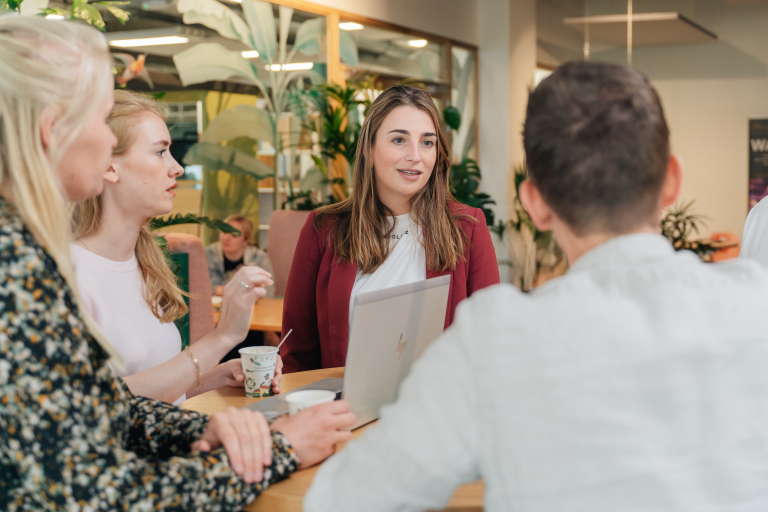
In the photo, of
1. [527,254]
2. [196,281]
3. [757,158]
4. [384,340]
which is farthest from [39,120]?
[527,254]

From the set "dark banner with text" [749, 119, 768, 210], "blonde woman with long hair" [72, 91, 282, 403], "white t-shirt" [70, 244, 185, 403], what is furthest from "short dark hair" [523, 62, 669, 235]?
"dark banner with text" [749, 119, 768, 210]

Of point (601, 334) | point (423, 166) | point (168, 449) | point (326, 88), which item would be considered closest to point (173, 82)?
point (326, 88)

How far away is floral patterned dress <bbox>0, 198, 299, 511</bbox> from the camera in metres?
0.89

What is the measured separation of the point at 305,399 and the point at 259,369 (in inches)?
15.6

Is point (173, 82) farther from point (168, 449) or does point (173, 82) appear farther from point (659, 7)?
point (659, 7)

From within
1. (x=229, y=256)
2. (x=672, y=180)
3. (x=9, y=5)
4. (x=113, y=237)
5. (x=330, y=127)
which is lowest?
(x=229, y=256)

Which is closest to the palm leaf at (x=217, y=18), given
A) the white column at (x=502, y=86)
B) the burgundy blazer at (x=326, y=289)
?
the burgundy blazer at (x=326, y=289)

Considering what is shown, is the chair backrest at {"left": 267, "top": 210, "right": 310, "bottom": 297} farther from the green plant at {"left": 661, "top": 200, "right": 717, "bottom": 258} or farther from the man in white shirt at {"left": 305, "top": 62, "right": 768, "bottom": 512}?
the man in white shirt at {"left": 305, "top": 62, "right": 768, "bottom": 512}

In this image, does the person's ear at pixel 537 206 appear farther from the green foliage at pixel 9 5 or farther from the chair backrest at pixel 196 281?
the green foliage at pixel 9 5

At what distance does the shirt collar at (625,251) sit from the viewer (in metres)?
0.85

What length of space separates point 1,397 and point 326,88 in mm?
4317

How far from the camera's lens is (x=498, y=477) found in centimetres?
81

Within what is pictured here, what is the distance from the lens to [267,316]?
3619mm

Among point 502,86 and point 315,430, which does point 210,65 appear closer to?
point 502,86
